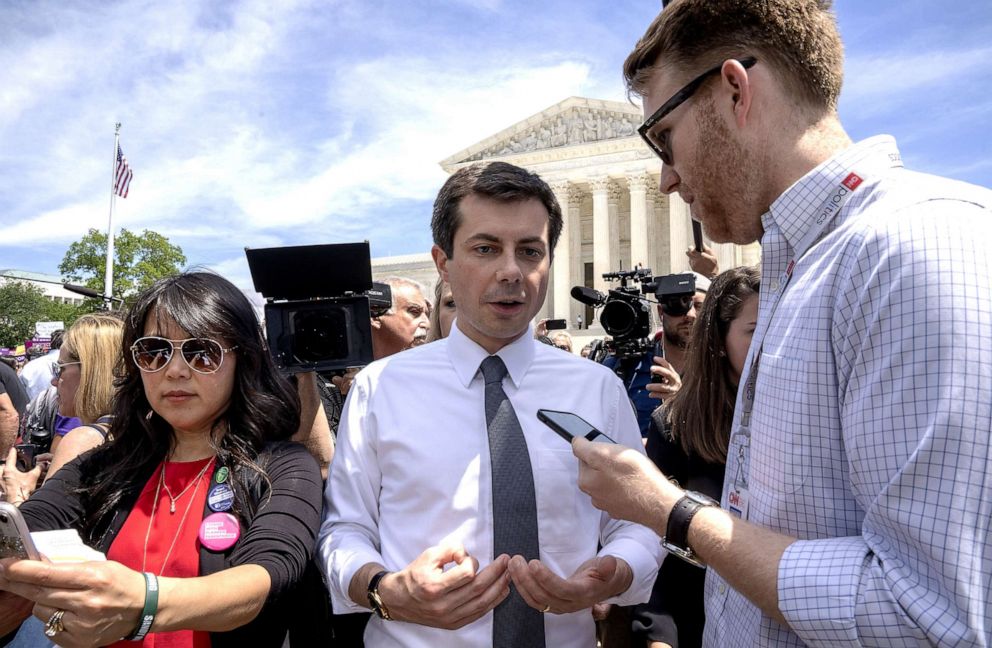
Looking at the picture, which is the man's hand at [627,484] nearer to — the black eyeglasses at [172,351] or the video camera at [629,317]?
the black eyeglasses at [172,351]

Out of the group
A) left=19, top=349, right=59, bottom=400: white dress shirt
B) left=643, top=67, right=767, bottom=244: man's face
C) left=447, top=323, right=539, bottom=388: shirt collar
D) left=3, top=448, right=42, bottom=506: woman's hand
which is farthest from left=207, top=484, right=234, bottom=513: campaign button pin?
left=19, top=349, right=59, bottom=400: white dress shirt

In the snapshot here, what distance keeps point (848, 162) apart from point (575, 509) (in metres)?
1.32

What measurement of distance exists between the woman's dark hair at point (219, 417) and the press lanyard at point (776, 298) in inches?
59.3

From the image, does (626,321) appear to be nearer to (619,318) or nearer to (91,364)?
(619,318)

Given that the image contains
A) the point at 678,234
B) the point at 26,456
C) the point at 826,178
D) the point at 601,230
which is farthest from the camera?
the point at 601,230

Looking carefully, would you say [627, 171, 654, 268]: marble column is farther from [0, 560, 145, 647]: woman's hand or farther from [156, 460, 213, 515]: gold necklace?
[0, 560, 145, 647]: woman's hand

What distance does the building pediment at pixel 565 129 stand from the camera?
138 ft

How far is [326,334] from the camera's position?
8.91ft

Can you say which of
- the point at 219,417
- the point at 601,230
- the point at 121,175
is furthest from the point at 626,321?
the point at 601,230

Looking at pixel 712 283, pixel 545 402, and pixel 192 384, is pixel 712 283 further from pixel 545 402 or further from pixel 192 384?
pixel 192 384

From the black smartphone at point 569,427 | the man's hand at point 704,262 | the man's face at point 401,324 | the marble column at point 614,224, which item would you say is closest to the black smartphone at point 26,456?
the man's face at point 401,324

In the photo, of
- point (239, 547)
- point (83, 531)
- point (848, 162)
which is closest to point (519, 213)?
point (848, 162)

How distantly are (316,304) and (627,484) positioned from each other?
1.66 m

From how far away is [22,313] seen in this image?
4812cm
